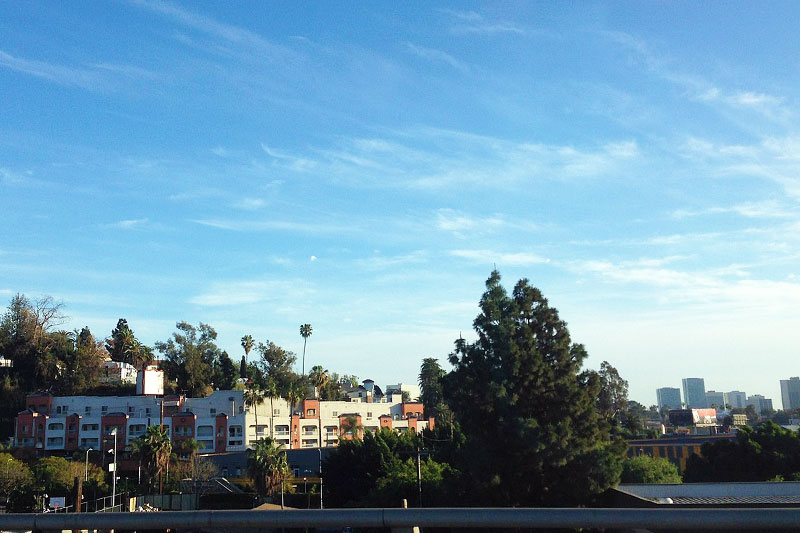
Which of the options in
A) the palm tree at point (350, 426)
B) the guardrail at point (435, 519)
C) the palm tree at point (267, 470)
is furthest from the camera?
the palm tree at point (350, 426)

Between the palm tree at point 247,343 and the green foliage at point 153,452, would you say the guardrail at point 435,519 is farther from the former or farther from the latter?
the palm tree at point 247,343

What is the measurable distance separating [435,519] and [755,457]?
60.8 m

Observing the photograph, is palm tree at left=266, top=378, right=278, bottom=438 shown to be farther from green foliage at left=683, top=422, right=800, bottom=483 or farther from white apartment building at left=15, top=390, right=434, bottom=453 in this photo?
green foliage at left=683, top=422, right=800, bottom=483

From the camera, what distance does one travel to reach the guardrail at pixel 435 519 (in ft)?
15.8

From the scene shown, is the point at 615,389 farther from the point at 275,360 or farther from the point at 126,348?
the point at 126,348

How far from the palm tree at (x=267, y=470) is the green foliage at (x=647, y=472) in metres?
29.1

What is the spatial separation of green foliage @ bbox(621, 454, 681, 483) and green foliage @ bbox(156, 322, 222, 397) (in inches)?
2875

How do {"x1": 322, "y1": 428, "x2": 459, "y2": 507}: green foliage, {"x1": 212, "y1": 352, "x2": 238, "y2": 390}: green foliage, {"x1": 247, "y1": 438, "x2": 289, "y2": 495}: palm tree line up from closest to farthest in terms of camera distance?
1. {"x1": 322, "y1": 428, "x2": 459, "y2": 507}: green foliage
2. {"x1": 247, "y1": 438, "x2": 289, "y2": 495}: palm tree
3. {"x1": 212, "y1": 352, "x2": 238, "y2": 390}: green foliage

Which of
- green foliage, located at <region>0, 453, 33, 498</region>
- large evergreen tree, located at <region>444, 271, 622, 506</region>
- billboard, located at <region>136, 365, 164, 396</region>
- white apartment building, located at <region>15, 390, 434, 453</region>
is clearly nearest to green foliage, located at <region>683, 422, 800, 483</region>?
large evergreen tree, located at <region>444, 271, 622, 506</region>

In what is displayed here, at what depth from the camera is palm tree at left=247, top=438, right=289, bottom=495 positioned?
59781 millimetres

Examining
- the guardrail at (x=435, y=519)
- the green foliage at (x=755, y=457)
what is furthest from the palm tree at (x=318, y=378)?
the guardrail at (x=435, y=519)

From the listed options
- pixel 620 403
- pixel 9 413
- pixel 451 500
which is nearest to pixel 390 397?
pixel 620 403

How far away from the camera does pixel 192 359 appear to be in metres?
109

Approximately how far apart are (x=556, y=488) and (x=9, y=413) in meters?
93.2
